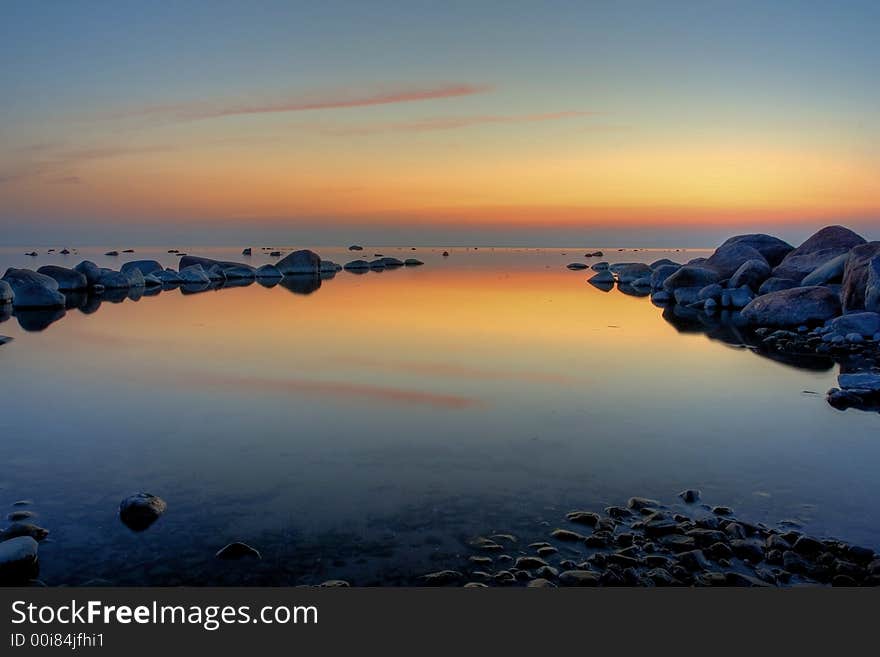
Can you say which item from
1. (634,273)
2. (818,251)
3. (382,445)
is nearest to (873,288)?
(818,251)

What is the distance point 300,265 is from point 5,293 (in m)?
27.2

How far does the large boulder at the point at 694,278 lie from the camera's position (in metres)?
30.1

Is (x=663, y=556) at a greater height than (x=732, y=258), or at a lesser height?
lesser

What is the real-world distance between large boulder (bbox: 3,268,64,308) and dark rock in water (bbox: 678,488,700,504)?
25.8 metres

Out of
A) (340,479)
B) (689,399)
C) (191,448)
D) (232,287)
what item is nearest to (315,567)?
(340,479)

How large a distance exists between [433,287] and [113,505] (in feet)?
Answer: 104

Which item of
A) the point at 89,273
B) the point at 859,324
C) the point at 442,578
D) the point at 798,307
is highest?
the point at 89,273

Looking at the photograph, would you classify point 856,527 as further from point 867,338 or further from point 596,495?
point 867,338

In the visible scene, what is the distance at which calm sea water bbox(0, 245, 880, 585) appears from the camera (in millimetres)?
5441

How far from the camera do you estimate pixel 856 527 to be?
5664 mm

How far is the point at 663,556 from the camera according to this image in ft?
16.7

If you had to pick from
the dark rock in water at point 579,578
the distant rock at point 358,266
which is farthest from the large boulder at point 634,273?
the dark rock in water at point 579,578

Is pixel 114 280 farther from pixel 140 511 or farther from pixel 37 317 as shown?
pixel 140 511

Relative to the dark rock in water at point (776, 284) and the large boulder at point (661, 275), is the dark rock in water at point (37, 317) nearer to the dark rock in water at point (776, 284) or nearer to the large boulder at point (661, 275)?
the dark rock in water at point (776, 284)
